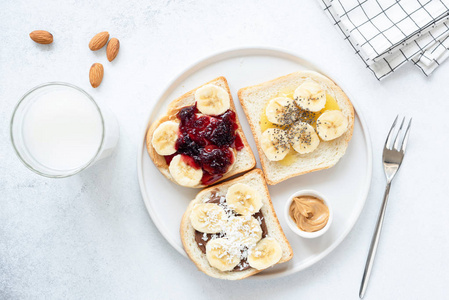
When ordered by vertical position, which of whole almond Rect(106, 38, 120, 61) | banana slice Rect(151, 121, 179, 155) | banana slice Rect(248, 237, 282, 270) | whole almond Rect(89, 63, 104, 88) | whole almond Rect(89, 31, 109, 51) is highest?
whole almond Rect(89, 31, 109, 51)

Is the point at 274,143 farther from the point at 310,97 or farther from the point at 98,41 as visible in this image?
the point at 98,41

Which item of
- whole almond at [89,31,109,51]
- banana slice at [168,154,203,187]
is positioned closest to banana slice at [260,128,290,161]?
banana slice at [168,154,203,187]

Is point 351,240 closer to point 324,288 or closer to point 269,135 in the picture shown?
point 324,288

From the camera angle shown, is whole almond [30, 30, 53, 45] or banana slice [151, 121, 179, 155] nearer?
banana slice [151, 121, 179, 155]

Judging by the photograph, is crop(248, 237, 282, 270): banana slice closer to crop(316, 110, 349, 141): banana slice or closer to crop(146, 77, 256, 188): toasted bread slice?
crop(146, 77, 256, 188): toasted bread slice

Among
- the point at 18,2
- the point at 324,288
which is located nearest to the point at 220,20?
the point at 18,2
